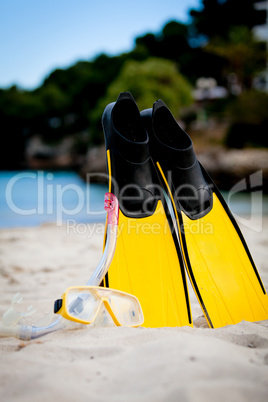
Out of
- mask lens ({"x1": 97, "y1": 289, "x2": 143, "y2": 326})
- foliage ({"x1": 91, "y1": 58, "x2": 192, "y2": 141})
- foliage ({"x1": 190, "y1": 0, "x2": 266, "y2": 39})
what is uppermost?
foliage ({"x1": 190, "y1": 0, "x2": 266, "y2": 39})

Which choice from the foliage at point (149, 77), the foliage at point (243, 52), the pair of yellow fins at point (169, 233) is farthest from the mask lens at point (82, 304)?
the foliage at point (243, 52)

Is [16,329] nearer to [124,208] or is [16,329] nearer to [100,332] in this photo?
[100,332]

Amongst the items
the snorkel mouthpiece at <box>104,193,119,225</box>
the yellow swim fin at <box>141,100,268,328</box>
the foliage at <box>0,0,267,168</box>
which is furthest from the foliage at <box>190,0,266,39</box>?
the snorkel mouthpiece at <box>104,193,119,225</box>

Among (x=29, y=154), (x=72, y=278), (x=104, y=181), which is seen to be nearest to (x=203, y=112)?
(x=104, y=181)

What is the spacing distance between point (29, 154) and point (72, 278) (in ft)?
108

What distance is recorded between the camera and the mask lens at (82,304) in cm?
127

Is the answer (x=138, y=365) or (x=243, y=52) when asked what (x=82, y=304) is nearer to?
(x=138, y=365)

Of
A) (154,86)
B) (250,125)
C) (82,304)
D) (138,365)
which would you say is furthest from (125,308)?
(154,86)

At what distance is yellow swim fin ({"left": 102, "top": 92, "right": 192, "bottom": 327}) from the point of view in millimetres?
1573

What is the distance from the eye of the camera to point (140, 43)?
3131 cm

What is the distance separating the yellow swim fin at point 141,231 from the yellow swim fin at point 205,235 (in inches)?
3.1

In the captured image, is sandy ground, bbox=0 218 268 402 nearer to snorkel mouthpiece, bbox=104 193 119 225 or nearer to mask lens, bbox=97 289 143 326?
mask lens, bbox=97 289 143 326

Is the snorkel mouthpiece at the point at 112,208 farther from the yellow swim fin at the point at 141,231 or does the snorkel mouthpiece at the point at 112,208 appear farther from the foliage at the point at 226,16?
the foliage at the point at 226,16

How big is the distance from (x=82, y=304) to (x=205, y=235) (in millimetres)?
772
